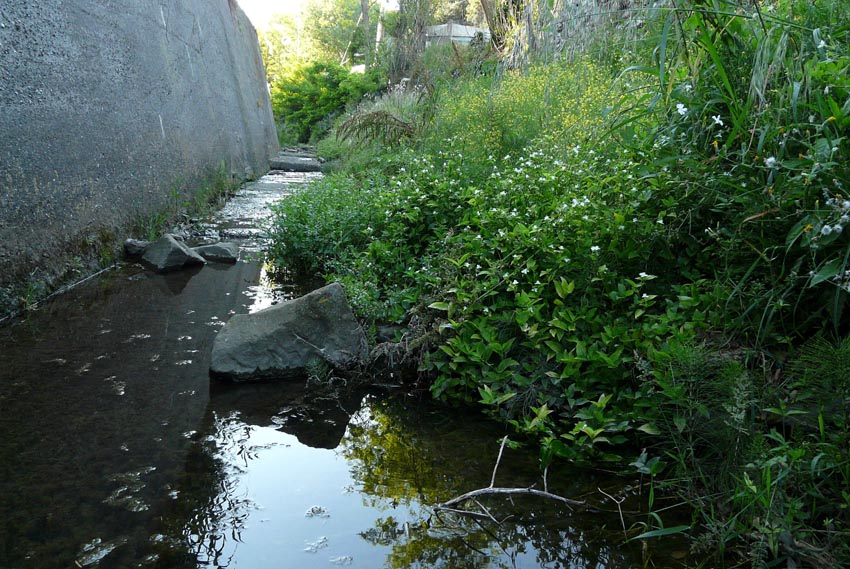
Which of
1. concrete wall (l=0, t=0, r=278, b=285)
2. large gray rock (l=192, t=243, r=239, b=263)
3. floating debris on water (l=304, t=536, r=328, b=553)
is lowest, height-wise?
floating debris on water (l=304, t=536, r=328, b=553)

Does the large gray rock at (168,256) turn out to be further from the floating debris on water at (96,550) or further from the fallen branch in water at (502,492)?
the fallen branch in water at (502,492)

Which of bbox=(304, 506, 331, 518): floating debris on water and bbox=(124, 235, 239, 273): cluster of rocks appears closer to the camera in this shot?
bbox=(304, 506, 331, 518): floating debris on water

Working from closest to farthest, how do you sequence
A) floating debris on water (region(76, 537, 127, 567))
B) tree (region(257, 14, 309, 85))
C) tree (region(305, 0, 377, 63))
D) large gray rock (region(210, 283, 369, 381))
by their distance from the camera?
floating debris on water (region(76, 537, 127, 567)) < large gray rock (region(210, 283, 369, 381)) < tree (region(305, 0, 377, 63)) < tree (region(257, 14, 309, 85))

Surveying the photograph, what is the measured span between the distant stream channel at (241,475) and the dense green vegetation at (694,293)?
0.25 metres

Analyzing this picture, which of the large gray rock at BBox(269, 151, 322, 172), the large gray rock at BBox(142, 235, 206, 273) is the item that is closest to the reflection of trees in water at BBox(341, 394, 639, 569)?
the large gray rock at BBox(142, 235, 206, 273)

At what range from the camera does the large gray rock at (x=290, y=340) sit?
3.58 meters

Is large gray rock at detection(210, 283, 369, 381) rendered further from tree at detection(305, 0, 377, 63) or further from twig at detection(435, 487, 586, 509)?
tree at detection(305, 0, 377, 63)

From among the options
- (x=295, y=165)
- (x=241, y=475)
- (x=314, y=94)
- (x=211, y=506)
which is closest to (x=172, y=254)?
(x=241, y=475)

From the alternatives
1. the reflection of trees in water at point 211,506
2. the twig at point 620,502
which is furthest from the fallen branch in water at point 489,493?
the reflection of trees in water at point 211,506

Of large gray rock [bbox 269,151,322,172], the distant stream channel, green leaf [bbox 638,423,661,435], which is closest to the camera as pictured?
the distant stream channel

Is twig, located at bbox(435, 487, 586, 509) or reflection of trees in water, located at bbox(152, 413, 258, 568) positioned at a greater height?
reflection of trees in water, located at bbox(152, 413, 258, 568)

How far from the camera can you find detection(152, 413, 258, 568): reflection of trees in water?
2168 millimetres

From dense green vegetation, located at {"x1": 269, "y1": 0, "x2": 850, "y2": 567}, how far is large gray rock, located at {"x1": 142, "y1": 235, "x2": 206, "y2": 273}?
2194 mm

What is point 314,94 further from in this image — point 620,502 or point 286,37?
point 286,37
